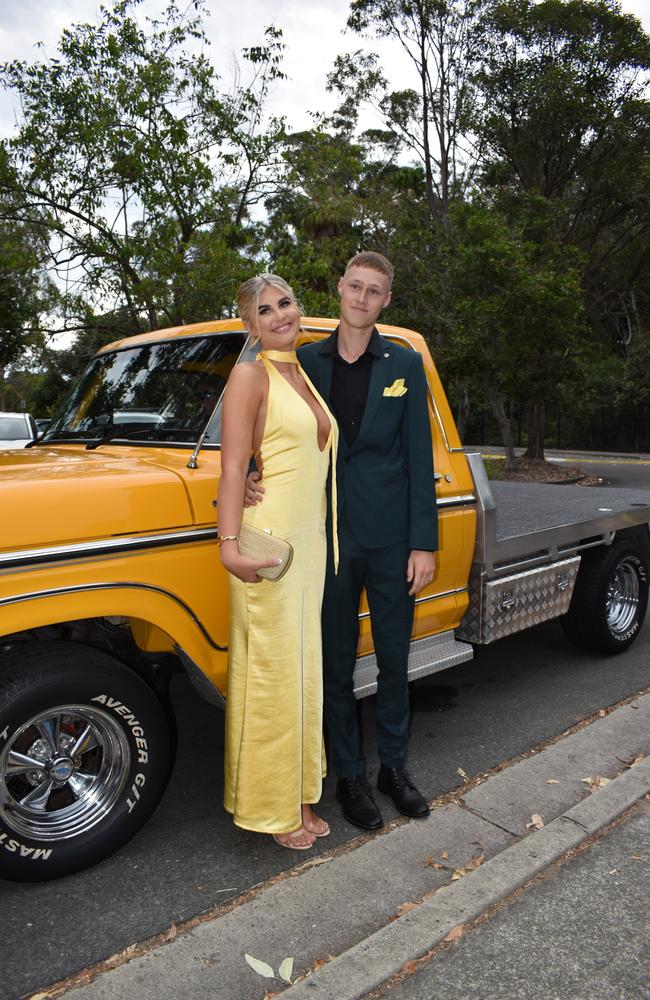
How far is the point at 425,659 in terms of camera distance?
374 centimetres

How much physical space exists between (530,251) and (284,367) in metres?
15.8

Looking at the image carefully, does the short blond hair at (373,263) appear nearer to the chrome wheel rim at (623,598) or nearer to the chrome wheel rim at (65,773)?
the chrome wheel rim at (65,773)

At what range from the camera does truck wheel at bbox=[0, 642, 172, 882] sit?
256 centimetres

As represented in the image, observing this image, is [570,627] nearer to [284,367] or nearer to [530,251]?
[284,367]

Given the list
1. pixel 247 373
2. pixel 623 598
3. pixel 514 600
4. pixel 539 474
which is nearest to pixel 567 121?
pixel 539 474

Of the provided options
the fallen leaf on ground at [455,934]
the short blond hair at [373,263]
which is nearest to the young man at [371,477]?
the short blond hair at [373,263]

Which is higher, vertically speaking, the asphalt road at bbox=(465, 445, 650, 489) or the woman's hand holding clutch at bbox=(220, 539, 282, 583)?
the woman's hand holding clutch at bbox=(220, 539, 282, 583)

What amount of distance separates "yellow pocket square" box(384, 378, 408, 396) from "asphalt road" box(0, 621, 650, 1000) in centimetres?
177

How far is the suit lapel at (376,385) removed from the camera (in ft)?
9.73

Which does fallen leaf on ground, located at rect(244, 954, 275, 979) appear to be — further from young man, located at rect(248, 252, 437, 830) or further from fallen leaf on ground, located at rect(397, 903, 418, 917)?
young man, located at rect(248, 252, 437, 830)

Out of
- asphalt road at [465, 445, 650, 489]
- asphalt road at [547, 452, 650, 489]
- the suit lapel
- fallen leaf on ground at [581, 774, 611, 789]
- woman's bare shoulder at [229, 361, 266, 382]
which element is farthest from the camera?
asphalt road at [465, 445, 650, 489]

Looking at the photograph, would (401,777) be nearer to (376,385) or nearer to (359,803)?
(359,803)

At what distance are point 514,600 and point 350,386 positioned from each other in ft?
5.79

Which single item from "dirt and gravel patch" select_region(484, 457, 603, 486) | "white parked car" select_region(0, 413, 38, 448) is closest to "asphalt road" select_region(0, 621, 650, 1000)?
"white parked car" select_region(0, 413, 38, 448)
